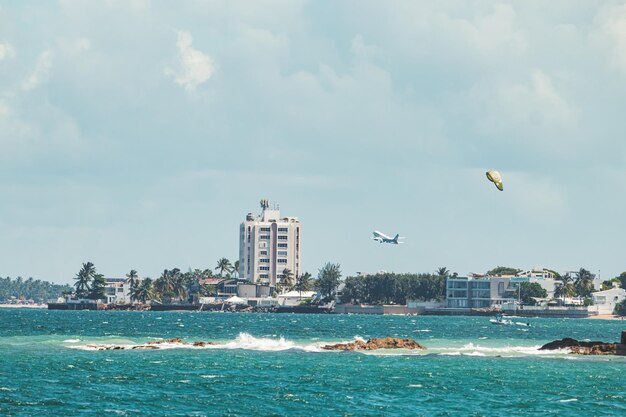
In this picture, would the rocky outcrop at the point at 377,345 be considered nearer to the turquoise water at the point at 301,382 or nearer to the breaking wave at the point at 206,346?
the breaking wave at the point at 206,346

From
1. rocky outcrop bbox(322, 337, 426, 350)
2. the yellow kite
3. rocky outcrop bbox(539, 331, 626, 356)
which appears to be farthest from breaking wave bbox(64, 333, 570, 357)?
the yellow kite

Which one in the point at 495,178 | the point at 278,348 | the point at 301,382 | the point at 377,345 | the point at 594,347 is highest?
the point at 495,178

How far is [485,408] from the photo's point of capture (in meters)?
64.6

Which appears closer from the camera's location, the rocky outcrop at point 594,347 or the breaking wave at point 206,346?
the rocky outcrop at point 594,347

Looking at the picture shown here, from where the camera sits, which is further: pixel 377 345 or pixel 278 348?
pixel 278 348

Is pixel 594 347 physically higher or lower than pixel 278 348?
higher

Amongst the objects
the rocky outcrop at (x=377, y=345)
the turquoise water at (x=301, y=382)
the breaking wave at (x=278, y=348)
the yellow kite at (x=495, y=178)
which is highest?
the yellow kite at (x=495, y=178)

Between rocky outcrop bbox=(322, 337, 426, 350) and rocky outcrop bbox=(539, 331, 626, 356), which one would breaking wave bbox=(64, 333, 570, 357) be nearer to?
rocky outcrop bbox=(539, 331, 626, 356)

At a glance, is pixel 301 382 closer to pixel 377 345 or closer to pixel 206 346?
pixel 377 345

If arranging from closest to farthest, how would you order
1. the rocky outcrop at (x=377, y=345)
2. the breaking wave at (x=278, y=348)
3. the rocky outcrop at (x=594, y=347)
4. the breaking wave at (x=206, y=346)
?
1. the rocky outcrop at (x=594, y=347)
2. the breaking wave at (x=278, y=348)
3. the breaking wave at (x=206, y=346)
4. the rocky outcrop at (x=377, y=345)

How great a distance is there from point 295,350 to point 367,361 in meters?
15.1

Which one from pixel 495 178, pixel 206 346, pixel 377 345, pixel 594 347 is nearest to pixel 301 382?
pixel 495 178

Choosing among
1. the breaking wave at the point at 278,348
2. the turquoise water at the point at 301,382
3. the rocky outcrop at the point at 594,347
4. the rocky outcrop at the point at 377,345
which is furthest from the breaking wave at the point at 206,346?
the rocky outcrop at the point at 594,347

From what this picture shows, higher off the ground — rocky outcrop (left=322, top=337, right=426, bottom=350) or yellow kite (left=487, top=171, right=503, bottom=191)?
yellow kite (left=487, top=171, right=503, bottom=191)
